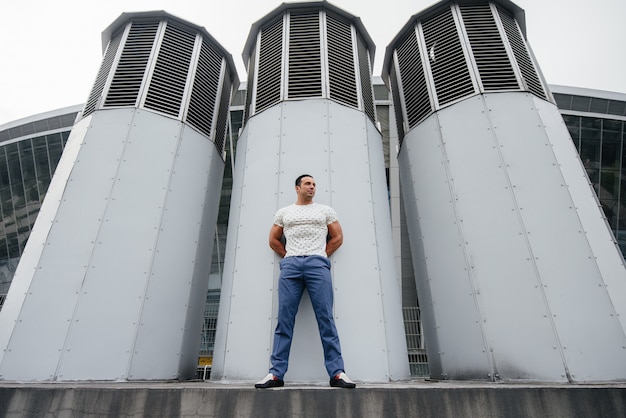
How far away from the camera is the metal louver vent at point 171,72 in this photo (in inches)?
326

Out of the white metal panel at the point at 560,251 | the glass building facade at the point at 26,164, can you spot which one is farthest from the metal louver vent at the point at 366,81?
the glass building facade at the point at 26,164

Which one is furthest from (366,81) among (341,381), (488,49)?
(341,381)

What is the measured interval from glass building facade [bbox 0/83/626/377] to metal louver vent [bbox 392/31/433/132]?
8704 millimetres

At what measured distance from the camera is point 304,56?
845 centimetres

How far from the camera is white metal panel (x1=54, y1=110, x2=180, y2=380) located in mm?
5730

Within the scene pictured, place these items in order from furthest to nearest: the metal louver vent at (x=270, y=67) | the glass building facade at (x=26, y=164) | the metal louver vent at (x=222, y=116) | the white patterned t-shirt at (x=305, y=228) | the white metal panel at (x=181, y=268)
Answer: the glass building facade at (x=26, y=164), the metal louver vent at (x=222, y=116), the metal louver vent at (x=270, y=67), the white metal panel at (x=181, y=268), the white patterned t-shirt at (x=305, y=228)

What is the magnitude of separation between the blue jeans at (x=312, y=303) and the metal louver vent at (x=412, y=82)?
523cm

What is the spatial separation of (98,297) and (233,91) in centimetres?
755

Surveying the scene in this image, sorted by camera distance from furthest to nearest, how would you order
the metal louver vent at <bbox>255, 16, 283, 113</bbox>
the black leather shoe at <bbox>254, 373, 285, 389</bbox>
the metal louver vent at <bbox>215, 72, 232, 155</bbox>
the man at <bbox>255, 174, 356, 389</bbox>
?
the metal louver vent at <bbox>215, 72, 232, 155</bbox> < the metal louver vent at <bbox>255, 16, 283, 113</bbox> < the man at <bbox>255, 174, 356, 389</bbox> < the black leather shoe at <bbox>254, 373, 285, 389</bbox>

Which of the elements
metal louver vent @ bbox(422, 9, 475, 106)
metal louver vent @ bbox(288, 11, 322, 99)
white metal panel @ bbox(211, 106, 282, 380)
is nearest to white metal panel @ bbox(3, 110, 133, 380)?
white metal panel @ bbox(211, 106, 282, 380)

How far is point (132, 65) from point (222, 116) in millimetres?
2393

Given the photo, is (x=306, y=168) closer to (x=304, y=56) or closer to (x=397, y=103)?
(x=304, y=56)

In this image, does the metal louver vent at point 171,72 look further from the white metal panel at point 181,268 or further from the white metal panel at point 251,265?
the white metal panel at point 251,265

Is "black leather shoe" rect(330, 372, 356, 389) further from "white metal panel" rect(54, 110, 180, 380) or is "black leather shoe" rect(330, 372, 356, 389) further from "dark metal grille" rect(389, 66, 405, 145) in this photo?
"dark metal grille" rect(389, 66, 405, 145)
